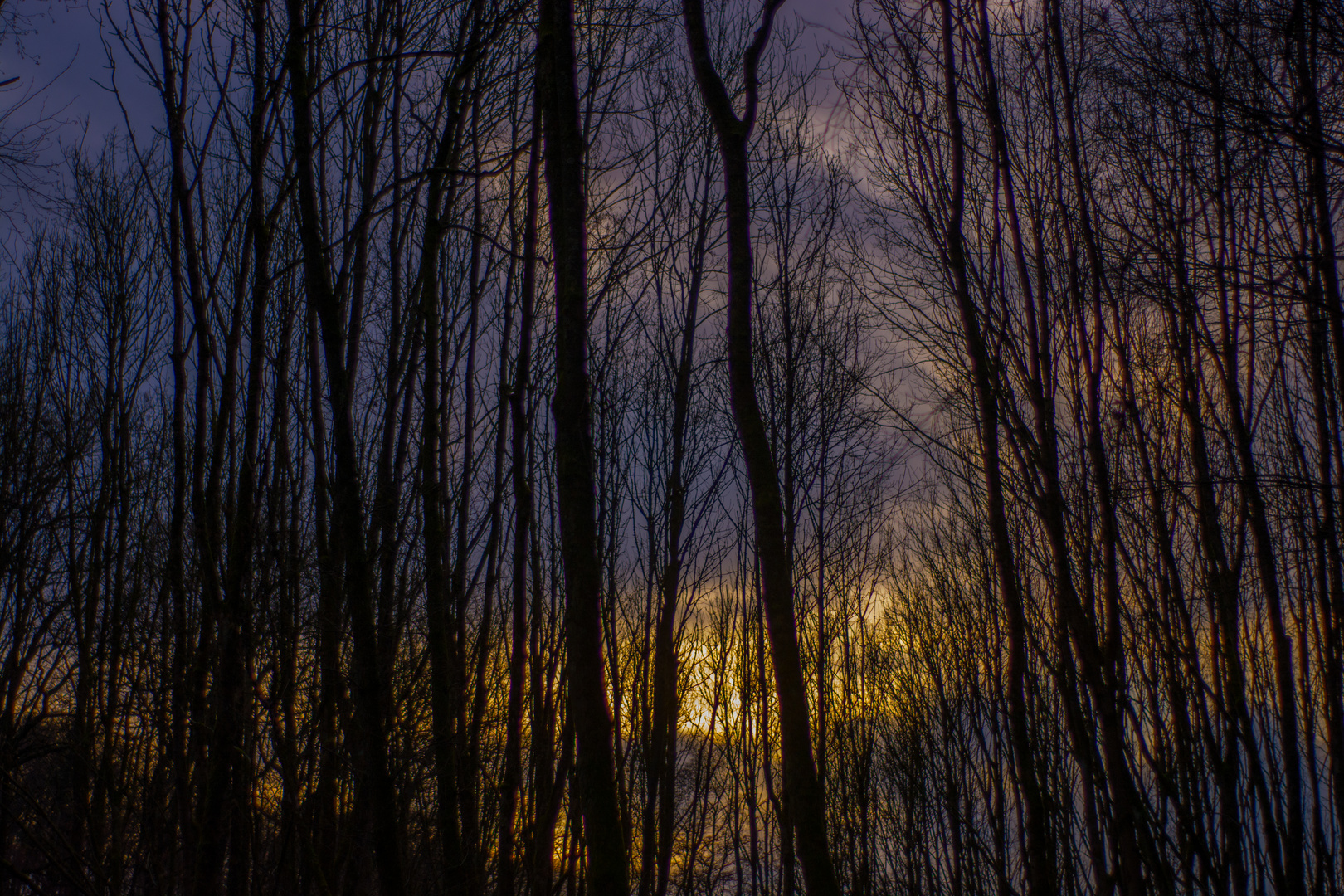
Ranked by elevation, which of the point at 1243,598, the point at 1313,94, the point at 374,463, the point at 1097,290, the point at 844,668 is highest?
the point at 1313,94

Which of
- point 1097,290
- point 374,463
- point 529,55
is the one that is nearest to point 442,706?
point 374,463

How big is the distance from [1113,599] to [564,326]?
12.9 feet

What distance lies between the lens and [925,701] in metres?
10.1

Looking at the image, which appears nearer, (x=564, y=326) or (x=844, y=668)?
(x=564, y=326)

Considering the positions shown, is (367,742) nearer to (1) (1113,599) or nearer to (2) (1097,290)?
(1) (1113,599)

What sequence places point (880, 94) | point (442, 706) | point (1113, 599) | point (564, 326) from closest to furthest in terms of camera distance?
point (564, 326) < point (442, 706) < point (1113, 599) < point (880, 94)

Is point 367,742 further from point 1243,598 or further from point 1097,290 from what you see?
point 1243,598

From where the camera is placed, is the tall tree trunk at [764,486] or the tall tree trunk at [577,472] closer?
the tall tree trunk at [577,472]

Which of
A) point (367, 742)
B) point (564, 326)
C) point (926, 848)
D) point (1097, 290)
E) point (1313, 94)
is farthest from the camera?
point (926, 848)

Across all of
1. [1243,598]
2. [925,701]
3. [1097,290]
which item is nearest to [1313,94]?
[1097,290]

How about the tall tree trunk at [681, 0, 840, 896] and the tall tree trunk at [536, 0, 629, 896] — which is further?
the tall tree trunk at [681, 0, 840, 896]

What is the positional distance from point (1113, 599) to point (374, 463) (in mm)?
4681

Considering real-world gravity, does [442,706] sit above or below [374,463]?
below

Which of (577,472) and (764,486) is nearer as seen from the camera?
(577,472)
